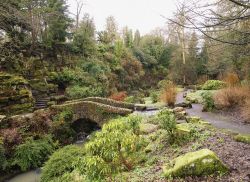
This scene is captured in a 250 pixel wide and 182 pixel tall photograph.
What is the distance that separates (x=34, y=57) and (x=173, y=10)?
691 inches

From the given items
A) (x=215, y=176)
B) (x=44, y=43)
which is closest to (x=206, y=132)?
(x=215, y=176)

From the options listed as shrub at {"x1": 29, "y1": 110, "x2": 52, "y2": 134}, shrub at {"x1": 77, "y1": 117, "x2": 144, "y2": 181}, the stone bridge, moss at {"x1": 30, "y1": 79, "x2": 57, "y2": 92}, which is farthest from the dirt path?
moss at {"x1": 30, "y1": 79, "x2": 57, "y2": 92}

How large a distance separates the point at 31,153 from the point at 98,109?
4254mm

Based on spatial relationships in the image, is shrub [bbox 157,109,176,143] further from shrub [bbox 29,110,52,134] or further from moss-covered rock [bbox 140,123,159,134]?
shrub [bbox 29,110,52,134]

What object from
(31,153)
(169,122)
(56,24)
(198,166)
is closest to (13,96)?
(31,153)

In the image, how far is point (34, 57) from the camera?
772 inches

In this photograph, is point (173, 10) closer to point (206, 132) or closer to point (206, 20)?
point (206, 20)

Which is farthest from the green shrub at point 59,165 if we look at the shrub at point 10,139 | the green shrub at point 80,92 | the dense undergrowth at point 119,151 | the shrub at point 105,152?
the green shrub at point 80,92

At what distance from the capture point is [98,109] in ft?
43.9

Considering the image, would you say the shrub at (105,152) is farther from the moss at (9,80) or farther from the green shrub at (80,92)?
the green shrub at (80,92)

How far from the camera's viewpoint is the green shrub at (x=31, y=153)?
1039 centimetres

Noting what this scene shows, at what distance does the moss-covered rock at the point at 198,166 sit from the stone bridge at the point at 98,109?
24.8ft

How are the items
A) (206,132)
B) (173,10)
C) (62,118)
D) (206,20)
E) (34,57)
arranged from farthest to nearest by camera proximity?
1. (34,57)
2. (62,118)
3. (206,132)
4. (173,10)
5. (206,20)

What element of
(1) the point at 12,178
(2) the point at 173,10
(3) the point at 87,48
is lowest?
(1) the point at 12,178
